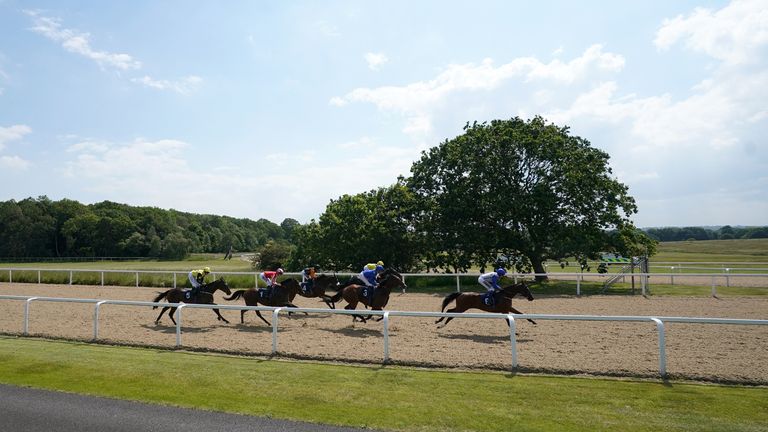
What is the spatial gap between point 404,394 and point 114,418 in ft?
10.8

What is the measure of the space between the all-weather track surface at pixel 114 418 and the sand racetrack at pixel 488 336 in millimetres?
2850

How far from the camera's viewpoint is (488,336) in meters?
10.2

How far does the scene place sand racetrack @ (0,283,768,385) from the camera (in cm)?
743

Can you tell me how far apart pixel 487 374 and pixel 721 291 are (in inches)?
601

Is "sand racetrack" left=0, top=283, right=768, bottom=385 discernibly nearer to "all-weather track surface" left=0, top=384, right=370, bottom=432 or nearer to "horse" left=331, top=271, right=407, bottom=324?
"horse" left=331, top=271, right=407, bottom=324

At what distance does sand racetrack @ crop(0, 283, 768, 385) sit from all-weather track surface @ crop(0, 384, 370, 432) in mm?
2850

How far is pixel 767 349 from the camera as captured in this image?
814 centimetres

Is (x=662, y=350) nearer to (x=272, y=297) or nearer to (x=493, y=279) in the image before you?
(x=493, y=279)

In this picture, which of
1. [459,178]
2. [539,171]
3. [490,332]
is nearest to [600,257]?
[539,171]

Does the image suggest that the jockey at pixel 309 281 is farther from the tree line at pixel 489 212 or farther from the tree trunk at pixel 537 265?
the tree trunk at pixel 537 265

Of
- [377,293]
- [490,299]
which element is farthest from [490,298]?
[377,293]

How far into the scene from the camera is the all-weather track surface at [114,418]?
17.0 ft

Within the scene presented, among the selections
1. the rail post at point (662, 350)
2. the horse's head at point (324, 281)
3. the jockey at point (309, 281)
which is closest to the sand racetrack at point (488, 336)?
the rail post at point (662, 350)

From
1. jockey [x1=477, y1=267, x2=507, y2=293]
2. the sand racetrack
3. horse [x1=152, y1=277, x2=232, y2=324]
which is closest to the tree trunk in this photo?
the sand racetrack
